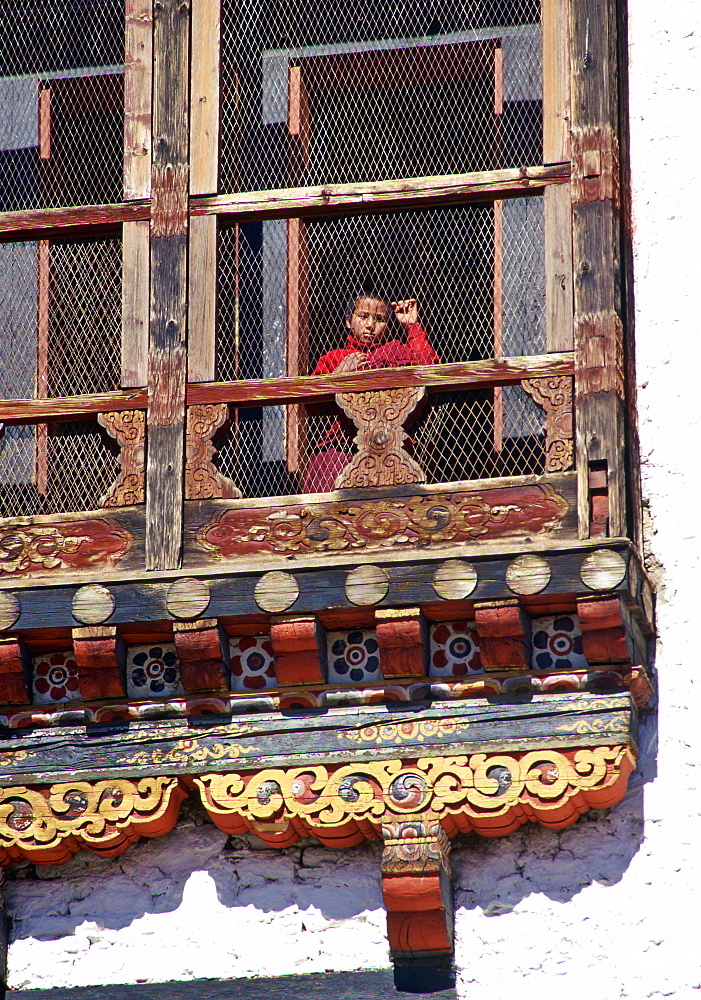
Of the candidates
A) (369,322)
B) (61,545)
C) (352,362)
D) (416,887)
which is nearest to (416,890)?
(416,887)

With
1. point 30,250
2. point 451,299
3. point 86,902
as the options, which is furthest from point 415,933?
point 30,250

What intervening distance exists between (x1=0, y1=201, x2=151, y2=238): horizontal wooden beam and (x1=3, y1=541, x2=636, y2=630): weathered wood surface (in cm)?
132

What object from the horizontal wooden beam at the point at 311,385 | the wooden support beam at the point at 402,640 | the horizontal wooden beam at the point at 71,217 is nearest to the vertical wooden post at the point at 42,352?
the horizontal wooden beam at the point at 71,217

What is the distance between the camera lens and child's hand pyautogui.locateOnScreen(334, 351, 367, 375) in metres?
6.20

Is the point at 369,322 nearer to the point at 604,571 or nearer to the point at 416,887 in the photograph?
the point at 604,571

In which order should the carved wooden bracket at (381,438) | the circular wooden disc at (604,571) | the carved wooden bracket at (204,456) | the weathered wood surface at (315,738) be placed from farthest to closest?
the carved wooden bracket at (204,456)
the carved wooden bracket at (381,438)
the weathered wood surface at (315,738)
the circular wooden disc at (604,571)

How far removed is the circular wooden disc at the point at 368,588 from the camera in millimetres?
5418

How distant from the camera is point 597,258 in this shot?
5.71 m

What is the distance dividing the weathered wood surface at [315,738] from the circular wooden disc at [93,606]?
0.39 meters

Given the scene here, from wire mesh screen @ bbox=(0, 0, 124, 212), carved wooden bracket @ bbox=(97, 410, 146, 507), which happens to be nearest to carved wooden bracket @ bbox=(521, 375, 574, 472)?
carved wooden bracket @ bbox=(97, 410, 146, 507)

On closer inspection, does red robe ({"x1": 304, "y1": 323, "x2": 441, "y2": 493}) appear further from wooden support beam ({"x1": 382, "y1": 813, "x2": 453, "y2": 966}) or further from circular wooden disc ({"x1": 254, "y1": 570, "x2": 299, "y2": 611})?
wooden support beam ({"x1": 382, "y1": 813, "x2": 453, "y2": 966})

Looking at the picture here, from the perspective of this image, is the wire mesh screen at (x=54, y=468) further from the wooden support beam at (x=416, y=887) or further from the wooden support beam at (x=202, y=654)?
the wooden support beam at (x=416, y=887)

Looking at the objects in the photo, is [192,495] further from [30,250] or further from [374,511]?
[30,250]

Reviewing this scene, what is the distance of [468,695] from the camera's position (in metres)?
5.51
